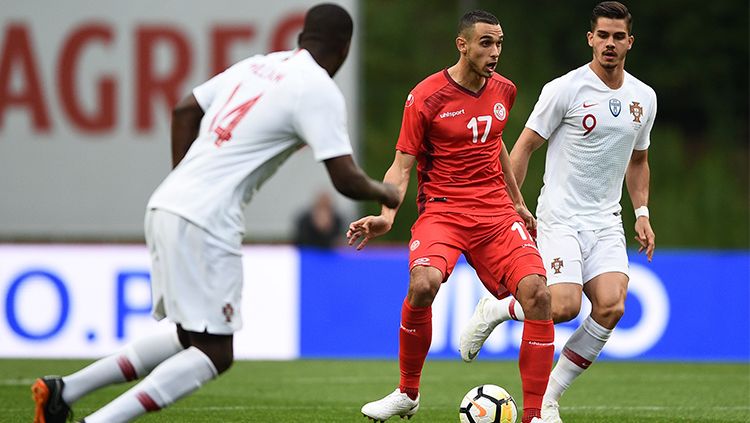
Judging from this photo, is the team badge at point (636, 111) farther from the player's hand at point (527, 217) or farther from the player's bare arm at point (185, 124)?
the player's bare arm at point (185, 124)

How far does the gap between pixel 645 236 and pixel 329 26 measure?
110 inches

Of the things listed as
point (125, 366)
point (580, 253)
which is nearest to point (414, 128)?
point (580, 253)

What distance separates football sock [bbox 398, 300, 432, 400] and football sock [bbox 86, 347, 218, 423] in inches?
73.7

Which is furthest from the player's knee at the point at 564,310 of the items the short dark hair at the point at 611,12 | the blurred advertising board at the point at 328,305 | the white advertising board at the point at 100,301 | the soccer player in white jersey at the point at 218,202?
the white advertising board at the point at 100,301

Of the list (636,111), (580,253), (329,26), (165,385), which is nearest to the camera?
(165,385)

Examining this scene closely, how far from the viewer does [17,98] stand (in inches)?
634

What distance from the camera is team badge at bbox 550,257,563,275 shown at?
25.1 ft

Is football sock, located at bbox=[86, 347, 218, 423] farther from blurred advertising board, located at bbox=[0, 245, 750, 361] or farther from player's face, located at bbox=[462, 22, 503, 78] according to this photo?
blurred advertising board, located at bbox=[0, 245, 750, 361]

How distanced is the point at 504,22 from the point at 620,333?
14.2 m

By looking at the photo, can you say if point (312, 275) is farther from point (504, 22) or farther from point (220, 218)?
point (504, 22)

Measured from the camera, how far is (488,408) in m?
7.15

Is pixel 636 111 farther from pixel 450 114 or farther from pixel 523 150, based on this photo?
pixel 450 114

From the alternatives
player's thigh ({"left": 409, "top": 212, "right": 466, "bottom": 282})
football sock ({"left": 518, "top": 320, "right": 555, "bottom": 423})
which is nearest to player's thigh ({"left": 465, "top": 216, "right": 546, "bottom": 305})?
player's thigh ({"left": 409, "top": 212, "right": 466, "bottom": 282})

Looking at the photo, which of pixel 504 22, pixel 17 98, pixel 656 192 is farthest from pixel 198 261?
pixel 504 22
